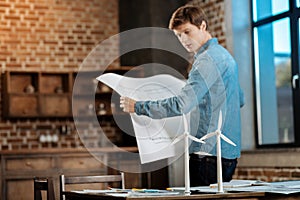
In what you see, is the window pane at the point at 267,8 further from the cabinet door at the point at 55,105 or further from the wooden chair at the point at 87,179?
the wooden chair at the point at 87,179

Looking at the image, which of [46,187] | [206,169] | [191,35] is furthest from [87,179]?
[191,35]

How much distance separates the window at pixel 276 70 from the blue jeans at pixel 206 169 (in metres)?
2.63

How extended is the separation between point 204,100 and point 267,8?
3295 mm

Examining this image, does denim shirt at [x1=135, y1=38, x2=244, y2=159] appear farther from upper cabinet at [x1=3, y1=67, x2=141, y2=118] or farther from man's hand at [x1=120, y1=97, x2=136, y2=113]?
upper cabinet at [x1=3, y1=67, x2=141, y2=118]

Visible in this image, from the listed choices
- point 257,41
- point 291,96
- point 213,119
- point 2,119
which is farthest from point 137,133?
point 2,119

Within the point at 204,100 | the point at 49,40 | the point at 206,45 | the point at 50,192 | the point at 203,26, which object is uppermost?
the point at 49,40

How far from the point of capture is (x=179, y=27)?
11.4 feet

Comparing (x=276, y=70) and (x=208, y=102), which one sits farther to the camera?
(x=276, y=70)

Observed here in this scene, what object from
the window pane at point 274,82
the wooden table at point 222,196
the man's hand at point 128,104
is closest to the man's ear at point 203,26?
the man's hand at point 128,104

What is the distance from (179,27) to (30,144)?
180 inches

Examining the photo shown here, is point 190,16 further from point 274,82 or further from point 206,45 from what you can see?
point 274,82

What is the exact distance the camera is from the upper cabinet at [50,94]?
7465mm

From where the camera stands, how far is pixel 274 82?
6312 mm

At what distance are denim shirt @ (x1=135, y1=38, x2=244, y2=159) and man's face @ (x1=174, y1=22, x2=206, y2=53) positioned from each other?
4cm
